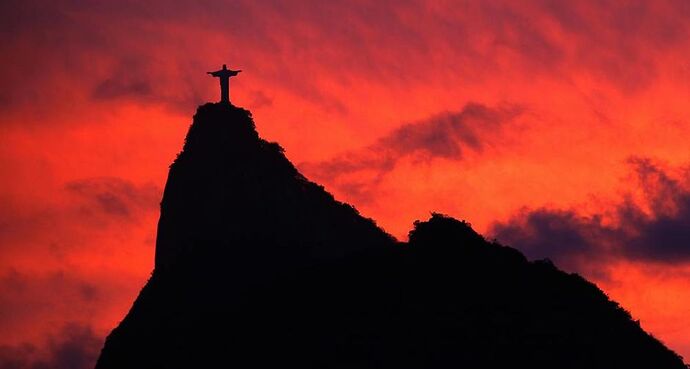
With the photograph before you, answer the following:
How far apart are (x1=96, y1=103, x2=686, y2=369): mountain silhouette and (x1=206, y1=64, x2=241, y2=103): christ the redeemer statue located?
858mm

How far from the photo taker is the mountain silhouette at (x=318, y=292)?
70.2 m

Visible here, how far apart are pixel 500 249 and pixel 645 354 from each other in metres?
11.2

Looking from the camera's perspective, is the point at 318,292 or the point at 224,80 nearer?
the point at 318,292

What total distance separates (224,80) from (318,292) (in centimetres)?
2549

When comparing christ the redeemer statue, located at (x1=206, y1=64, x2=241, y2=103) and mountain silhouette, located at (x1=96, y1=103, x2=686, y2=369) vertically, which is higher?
christ the redeemer statue, located at (x1=206, y1=64, x2=241, y2=103)

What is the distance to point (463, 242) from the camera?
77.2 m

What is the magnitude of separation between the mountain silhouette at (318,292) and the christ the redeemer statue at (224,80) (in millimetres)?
858

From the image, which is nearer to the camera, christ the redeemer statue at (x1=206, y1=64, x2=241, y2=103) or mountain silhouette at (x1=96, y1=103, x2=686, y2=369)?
mountain silhouette at (x1=96, y1=103, x2=686, y2=369)

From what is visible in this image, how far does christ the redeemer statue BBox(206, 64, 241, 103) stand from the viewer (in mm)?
96125

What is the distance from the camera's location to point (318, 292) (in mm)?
78562

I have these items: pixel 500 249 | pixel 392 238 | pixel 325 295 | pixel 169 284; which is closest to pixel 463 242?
pixel 500 249

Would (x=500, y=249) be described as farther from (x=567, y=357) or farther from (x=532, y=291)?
(x=567, y=357)

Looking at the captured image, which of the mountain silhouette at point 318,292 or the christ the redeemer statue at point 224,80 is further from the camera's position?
the christ the redeemer statue at point 224,80

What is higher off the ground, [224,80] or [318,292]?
[224,80]
